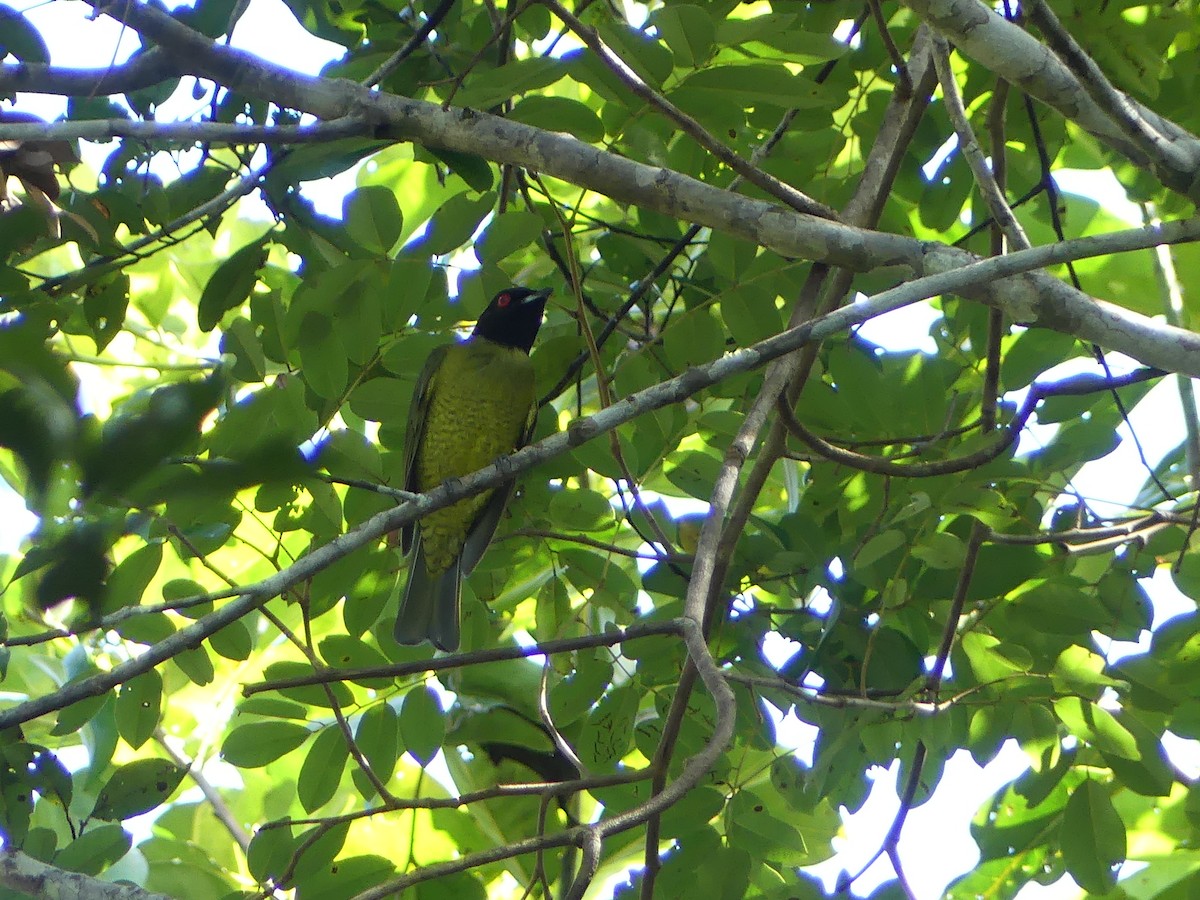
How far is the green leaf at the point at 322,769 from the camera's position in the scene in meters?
3.13

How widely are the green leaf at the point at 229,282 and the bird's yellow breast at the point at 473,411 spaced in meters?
1.35

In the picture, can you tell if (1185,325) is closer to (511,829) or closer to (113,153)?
(511,829)

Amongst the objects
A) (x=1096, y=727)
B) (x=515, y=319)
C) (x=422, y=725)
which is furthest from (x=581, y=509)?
(x=515, y=319)

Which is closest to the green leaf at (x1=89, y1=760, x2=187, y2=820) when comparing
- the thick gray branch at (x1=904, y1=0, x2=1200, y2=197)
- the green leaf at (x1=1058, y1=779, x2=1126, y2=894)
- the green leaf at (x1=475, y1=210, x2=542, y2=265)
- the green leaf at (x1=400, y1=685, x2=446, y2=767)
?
the green leaf at (x1=400, y1=685, x2=446, y2=767)

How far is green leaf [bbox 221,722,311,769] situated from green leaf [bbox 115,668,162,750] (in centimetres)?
20

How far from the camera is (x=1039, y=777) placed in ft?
10.7

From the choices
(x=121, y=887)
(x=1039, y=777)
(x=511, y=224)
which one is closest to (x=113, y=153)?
(x=511, y=224)

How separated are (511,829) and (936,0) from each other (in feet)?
8.76

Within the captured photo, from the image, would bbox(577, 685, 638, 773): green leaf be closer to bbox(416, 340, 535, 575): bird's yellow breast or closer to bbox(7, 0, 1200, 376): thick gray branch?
bbox(7, 0, 1200, 376): thick gray branch

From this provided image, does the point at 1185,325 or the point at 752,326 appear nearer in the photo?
the point at 752,326

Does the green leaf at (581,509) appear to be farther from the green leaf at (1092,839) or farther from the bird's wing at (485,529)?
the green leaf at (1092,839)

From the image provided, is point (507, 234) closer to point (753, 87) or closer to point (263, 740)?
point (753, 87)

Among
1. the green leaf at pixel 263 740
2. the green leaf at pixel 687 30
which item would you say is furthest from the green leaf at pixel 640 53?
the green leaf at pixel 263 740

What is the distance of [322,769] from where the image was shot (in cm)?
313
